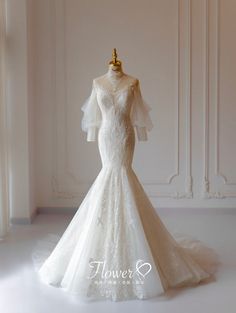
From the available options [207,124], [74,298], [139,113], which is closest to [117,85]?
[139,113]

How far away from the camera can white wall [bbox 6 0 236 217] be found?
5.07m

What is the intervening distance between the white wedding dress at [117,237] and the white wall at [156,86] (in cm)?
187

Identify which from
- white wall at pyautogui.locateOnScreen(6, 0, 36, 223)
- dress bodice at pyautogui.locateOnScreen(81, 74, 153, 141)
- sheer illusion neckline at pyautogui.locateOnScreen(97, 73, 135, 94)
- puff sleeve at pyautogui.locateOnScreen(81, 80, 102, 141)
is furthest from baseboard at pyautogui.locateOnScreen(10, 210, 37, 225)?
sheer illusion neckline at pyautogui.locateOnScreen(97, 73, 135, 94)

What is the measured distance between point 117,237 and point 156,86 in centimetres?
258

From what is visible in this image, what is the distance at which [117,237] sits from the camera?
2.94 metres

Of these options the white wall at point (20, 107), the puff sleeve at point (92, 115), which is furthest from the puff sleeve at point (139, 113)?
the white wall at point (20, 107)

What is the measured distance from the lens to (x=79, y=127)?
5219 mm

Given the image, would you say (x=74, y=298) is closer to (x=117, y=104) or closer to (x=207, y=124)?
(x=117, y=104)

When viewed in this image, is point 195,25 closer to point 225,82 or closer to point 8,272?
point 225,82

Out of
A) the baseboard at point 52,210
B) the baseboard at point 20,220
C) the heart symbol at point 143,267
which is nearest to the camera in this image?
the heart symbol at point 143,267

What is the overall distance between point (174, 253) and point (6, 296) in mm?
1102

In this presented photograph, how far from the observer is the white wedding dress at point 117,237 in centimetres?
288

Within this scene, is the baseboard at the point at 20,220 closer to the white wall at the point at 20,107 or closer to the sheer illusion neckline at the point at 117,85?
the white wall at the point at 20,107

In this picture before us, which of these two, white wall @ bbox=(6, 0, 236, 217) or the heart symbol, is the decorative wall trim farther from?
the heart symbol
